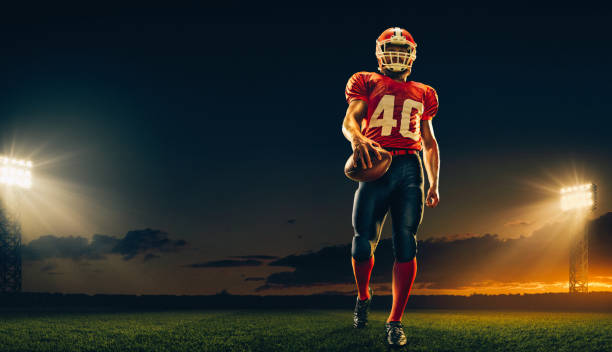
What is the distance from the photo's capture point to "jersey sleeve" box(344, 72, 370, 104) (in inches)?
232

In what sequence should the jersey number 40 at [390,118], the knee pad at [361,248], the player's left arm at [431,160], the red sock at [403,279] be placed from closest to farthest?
1. the red sock at [403,279]
2. the jersey number 40 at [390,118]
3. the knee pad at [361,248]
4. the player's left arm at [431,160]

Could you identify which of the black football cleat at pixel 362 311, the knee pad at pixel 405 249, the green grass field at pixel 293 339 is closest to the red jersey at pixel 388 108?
the knee pad at pixel 405 249

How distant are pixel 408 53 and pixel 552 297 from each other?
23254 millimetres

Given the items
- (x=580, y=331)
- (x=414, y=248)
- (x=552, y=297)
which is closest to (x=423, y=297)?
(x=552, y=297)

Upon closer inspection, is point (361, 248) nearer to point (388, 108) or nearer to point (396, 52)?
point (388, 108)

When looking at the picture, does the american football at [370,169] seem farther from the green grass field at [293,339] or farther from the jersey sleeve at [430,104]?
the green grass field at [293,339]

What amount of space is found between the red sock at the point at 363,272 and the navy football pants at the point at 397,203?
14.8 inches

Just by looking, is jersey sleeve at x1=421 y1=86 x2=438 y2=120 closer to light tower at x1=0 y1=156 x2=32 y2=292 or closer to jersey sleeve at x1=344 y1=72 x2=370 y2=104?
jersey sleeve at x1=344 y1=72 x2=370 y2=104

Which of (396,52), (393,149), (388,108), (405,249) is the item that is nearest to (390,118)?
(388,108)

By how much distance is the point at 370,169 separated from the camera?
5348mm

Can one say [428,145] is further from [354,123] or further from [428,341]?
[428,341]

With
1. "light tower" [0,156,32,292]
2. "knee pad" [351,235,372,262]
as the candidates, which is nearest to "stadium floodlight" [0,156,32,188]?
"light tower" [0,156,32,292]

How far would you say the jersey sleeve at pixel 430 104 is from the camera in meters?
6.20

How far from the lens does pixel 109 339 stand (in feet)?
20.6
